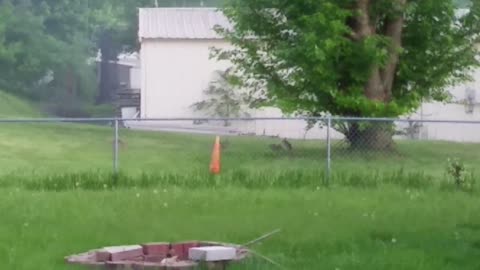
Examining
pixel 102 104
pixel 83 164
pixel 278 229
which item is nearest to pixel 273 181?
pixel 278 229

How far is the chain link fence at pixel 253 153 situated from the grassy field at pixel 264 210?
9 centimetres

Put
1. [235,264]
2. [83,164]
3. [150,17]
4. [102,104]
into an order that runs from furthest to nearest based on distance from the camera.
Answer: [102,104] < [150,17] < [83,164] < [235,264]

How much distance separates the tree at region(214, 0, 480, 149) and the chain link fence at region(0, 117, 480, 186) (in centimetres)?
47

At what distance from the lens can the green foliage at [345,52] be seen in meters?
24.0

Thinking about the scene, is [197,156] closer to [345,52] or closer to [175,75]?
[345,52]

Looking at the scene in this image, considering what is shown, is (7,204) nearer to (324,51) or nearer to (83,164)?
(83,164)

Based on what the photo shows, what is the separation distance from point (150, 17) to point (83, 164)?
64.4ft

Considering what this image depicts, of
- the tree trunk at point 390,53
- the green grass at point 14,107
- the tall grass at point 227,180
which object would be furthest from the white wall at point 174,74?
the tall grass at point 227,180

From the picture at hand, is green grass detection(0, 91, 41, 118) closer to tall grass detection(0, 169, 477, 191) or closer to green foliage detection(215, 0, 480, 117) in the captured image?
green foliage detection(215, 0, 480, 117)

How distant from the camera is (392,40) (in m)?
25.0

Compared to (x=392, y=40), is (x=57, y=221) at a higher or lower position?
lower

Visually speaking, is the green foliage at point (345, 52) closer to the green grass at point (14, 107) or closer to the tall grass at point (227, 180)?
the tall grass at point (227, 180)

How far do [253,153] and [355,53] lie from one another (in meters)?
3.70

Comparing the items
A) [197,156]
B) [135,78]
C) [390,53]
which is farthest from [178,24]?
[197,156]
